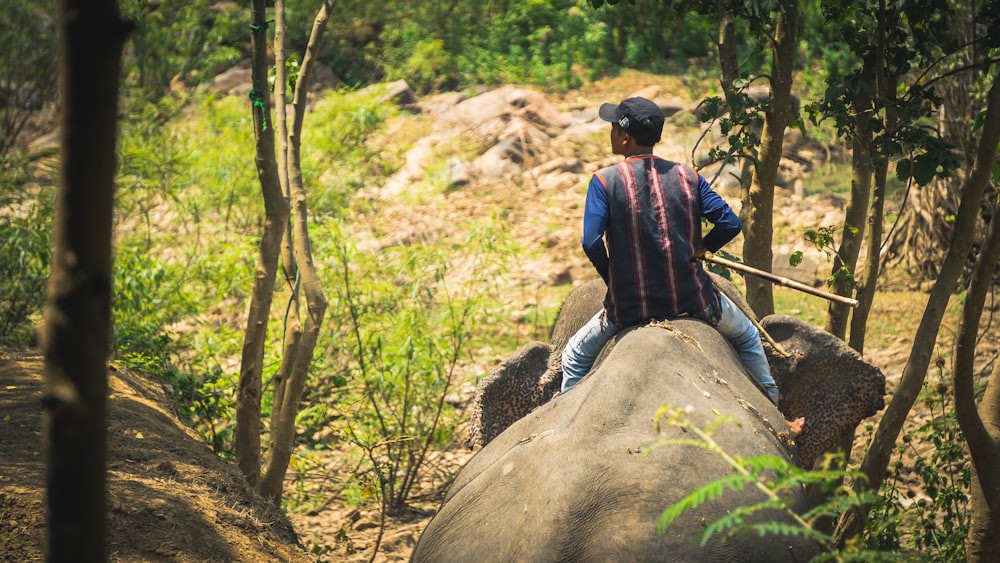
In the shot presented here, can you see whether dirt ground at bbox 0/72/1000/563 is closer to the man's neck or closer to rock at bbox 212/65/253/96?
the man's neck

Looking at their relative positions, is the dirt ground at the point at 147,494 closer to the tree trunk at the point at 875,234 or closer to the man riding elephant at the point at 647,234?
the man riding elephant at the point at 647,234

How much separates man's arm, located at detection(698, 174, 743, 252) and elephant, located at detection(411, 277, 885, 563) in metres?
0.38

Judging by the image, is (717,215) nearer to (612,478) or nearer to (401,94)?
(612,478)

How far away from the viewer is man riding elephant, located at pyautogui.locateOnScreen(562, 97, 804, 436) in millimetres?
3480

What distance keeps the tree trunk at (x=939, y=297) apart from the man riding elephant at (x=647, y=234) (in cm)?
105

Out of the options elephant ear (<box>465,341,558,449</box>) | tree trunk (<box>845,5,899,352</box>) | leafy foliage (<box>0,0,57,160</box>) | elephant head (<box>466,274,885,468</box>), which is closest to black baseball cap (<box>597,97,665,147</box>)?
elephant head (<box>466,274,885,468</box>)

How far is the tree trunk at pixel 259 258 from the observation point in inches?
175

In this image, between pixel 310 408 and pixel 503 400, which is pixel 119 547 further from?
pixel 310 408

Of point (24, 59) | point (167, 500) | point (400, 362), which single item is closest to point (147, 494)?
point (167, 500)

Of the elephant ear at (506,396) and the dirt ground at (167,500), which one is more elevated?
the elephant ear at (506,396)

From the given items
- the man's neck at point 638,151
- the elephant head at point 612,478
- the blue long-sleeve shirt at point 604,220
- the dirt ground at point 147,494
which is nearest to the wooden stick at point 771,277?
the blue long-sleeve shirt at point 604,220

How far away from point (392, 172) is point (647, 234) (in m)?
9.25

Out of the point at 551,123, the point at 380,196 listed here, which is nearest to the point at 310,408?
the point at 380,196

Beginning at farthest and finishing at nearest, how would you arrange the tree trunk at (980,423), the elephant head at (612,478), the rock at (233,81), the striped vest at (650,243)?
the rock at (233,81)
the tree trunk at (980,423)
the striped vest at (650,243)
the elephant head at (612,478)
